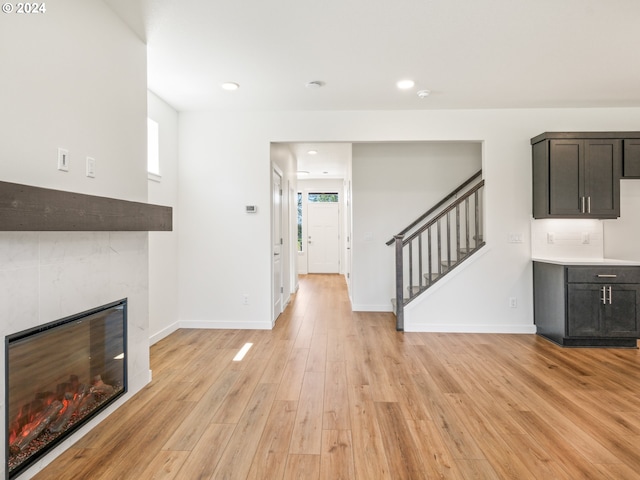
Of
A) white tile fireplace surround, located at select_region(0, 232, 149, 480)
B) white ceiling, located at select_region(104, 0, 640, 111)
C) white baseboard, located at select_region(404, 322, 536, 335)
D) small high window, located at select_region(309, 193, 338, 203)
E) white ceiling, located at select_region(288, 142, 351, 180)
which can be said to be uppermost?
white ceiling, located at select_region(288, 142, 351, 180)

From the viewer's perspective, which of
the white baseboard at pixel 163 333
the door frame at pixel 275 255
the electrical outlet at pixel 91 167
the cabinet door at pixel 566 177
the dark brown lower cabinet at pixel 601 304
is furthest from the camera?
the door frame at pixel 275 255

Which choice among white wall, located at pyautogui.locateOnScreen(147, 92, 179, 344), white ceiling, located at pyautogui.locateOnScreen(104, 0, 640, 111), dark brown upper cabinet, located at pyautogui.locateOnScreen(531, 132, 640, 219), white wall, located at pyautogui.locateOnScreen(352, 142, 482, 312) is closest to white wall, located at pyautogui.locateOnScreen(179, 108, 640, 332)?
white wall, located at pyautogui.locateOnScreen(147, 92, 179, 344)

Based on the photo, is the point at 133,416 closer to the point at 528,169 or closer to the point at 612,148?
the point at 528,169

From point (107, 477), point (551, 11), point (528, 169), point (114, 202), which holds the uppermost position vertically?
point (551, 11)

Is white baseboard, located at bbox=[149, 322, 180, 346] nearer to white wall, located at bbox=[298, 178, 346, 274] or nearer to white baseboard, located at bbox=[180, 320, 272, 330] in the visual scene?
white baseboard, located at bbox=[180, 320, 272, 330]

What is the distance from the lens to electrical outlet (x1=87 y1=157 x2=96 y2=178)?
2092 millimetres

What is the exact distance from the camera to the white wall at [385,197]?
5207mm

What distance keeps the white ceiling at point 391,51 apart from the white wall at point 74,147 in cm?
40

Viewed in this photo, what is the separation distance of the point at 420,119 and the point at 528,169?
138 cm

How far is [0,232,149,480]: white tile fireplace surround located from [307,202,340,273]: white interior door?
7114 mm

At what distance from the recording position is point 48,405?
181cm

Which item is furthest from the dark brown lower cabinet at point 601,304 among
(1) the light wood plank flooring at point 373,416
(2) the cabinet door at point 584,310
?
(1) the light wood plank flooring at point 373,416

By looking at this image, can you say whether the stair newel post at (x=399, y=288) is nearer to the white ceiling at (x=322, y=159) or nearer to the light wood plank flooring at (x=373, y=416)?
the light wood plank flooring at (x=373, y=416)

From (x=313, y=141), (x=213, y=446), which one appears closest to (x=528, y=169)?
(x=313, y=141)
